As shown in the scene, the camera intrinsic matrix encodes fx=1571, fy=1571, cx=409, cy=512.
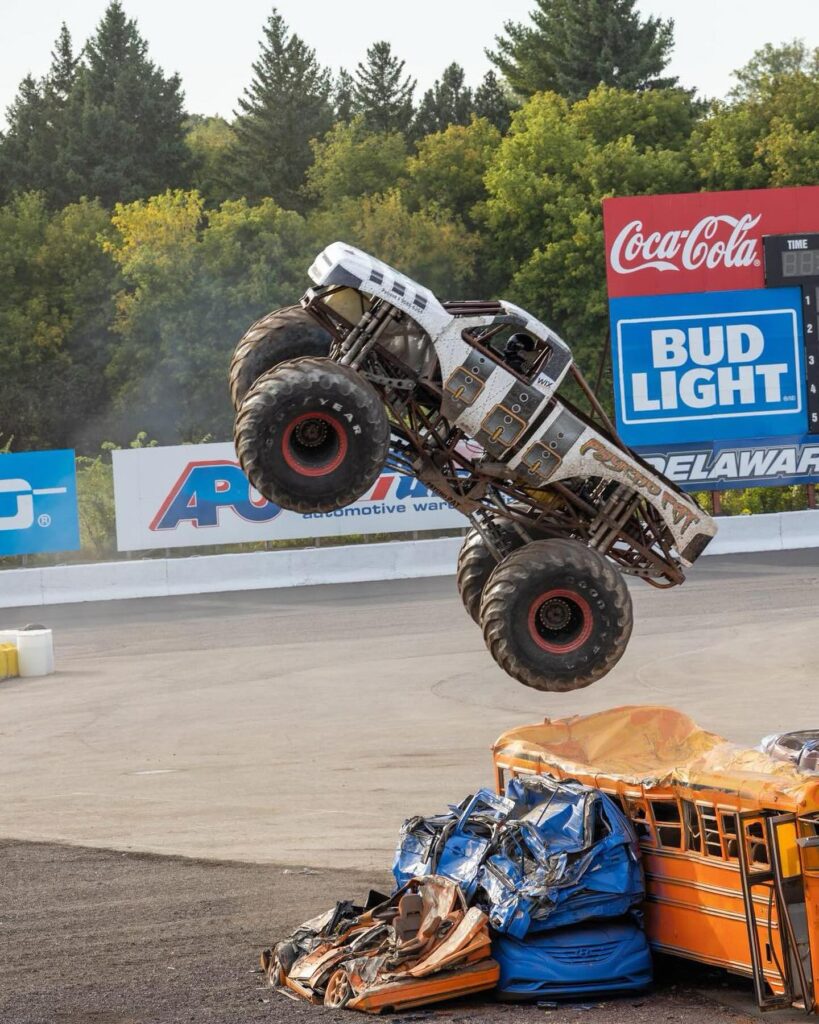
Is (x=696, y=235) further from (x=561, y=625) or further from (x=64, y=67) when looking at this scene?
(x=64, y=67)

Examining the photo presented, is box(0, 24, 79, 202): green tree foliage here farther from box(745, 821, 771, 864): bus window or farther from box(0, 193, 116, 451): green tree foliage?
box(745, 821, 771, 864): bus window

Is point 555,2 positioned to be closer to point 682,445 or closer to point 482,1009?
point 682,445

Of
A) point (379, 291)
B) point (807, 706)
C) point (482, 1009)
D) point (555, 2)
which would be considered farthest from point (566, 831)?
point (555, 2)

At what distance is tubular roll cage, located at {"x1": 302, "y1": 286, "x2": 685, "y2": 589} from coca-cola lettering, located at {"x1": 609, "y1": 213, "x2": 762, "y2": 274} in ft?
73.9

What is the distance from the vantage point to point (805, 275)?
96.3 ft

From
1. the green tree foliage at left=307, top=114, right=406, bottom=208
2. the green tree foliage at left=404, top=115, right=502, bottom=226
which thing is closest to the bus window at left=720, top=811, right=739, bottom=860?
the green tree foliage at left=404, top=115, right=502, bottom=226

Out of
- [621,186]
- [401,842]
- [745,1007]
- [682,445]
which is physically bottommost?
[745,1007]

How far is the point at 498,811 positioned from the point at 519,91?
84.6 metres

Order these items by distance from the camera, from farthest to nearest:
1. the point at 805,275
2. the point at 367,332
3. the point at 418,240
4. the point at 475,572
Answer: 1. the point at 418,240
2. the point at 805,275
3. the point at 475,572
4. the point at 367,332

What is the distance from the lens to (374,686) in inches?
891

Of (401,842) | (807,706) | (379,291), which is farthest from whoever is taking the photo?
(807,706)

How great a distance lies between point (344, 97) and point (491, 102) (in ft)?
69.4

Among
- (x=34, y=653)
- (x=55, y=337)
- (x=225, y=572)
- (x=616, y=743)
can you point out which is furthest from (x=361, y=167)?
(x=616, y=743)

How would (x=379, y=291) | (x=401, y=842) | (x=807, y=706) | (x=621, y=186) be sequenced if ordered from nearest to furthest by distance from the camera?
(x=379, y=291) → (x=401, y=842) → (x=807, y=706) → (x=621, y=186)
